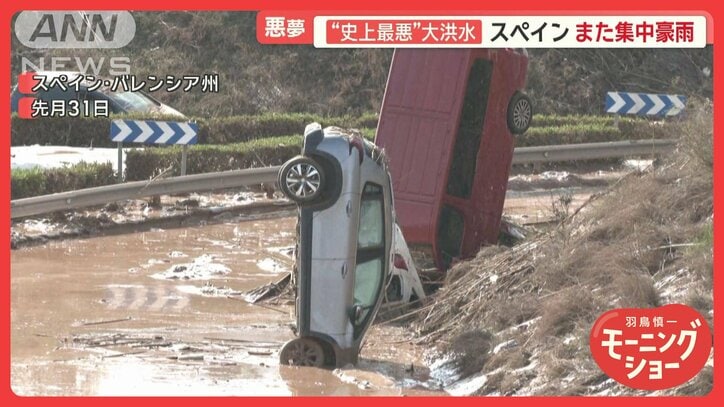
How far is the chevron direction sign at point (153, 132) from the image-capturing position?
761 inches

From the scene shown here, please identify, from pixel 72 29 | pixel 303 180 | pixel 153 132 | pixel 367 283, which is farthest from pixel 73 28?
pixel 153 132

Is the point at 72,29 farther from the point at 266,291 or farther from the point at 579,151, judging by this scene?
the point at 579,151

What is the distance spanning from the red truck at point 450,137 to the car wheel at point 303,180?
408 centimetres

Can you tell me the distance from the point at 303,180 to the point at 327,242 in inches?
20.0

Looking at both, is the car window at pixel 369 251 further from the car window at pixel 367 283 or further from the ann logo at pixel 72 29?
the ann logo at pixel 72 29

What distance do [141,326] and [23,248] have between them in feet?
13.4

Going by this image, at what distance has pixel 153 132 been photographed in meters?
19.6

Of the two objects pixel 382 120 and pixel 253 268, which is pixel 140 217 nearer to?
pixel 253 268

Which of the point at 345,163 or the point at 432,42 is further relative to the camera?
the point at 345,163

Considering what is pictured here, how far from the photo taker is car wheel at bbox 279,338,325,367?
11.7m

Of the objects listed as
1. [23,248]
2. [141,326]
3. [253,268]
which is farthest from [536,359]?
[23,248]

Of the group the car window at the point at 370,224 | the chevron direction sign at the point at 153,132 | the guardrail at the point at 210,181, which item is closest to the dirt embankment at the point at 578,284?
the car window at the point at 370,224

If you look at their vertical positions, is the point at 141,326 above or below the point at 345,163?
below

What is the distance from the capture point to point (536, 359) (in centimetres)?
1122
